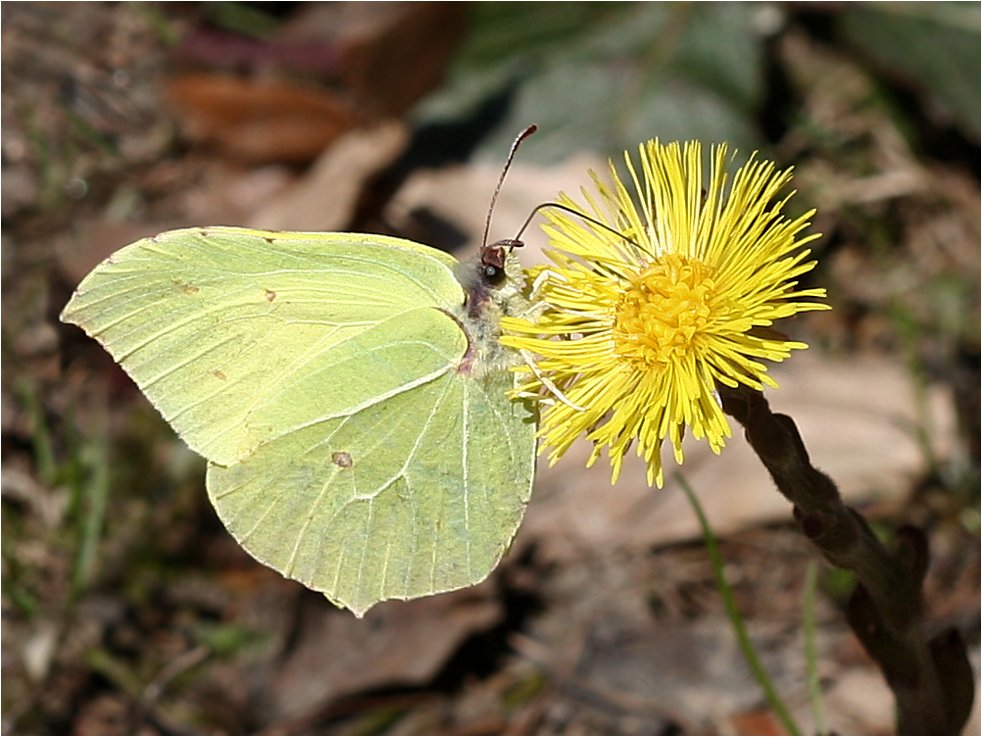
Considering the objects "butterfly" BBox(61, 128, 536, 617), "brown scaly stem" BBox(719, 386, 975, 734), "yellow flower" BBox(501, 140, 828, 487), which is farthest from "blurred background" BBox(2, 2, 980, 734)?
"yellow flower" BBox(501, 140, 828, 487)

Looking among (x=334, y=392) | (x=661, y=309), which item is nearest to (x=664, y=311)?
(x=661, y=309)

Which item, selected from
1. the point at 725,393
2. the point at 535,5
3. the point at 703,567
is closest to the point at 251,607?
the point at 703,567

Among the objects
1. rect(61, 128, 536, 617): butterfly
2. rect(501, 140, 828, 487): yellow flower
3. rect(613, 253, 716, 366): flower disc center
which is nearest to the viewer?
rect(501, 140, 828, 487): yellow flower

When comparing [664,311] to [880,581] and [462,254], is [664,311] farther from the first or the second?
[462,254]

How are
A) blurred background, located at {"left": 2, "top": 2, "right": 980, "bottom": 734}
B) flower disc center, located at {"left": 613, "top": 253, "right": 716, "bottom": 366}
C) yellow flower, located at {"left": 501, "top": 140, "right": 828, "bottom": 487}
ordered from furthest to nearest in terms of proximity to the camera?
blurred background, located at {"left": 2, "top": 2, "right": 980, "bottom": 734}, flower disc center, located at {"left": 613, "top": 253, "right": 716, "bottom": 366}, yellow flower, located at {"left": 501, "top": 140, "right": 828, "bottom": 487}

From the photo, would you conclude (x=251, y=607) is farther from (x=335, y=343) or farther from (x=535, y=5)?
(x=535, y=5)

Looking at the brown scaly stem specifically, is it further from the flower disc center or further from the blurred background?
the blurred background

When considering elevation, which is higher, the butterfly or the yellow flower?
the yellow flower

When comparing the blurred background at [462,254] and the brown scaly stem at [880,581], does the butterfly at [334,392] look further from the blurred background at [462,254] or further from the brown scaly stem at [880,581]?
the blurred background at [462,254]

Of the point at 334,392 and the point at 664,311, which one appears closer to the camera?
the point at 664,311
